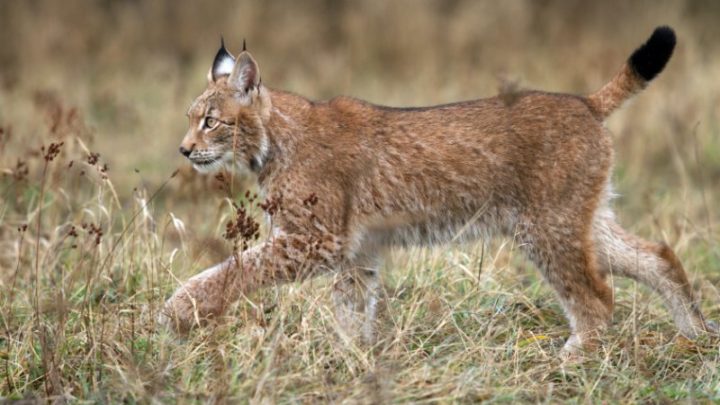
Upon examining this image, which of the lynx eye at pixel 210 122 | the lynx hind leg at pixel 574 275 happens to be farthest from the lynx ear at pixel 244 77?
the lynx hind leg at pixel 574 275

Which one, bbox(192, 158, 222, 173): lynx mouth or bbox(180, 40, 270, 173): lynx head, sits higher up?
bbox(180, 40, 270, 173): lynx head

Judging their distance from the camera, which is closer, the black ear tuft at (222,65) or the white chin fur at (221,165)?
the white chin fur at (221,165)

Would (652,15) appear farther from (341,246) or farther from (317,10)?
(341,246)

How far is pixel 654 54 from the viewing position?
6.06 m

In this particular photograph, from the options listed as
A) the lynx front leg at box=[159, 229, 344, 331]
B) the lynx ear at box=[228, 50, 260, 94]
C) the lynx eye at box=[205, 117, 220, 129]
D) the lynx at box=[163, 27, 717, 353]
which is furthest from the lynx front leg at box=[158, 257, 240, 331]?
the lynx ear at box=[228, 50, 260, 94]

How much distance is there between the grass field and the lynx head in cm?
41

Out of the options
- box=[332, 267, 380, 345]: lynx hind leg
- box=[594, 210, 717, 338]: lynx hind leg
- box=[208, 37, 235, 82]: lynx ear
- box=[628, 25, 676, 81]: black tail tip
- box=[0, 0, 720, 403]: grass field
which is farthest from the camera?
box=[208, 37, 235, 82]: lynx ear

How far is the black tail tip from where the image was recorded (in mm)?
5996

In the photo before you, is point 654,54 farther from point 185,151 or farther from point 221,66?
point 185,151

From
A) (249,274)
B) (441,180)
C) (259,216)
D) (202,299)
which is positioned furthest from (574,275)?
(259,216)

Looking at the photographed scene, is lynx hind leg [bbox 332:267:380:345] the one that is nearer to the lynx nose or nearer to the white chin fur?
the white chin fur

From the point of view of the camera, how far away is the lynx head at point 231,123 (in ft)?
20.1

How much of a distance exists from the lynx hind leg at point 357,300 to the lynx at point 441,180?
0.01 meters

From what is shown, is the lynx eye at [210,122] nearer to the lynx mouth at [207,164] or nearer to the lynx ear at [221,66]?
the lynx mouth at [207,164]
